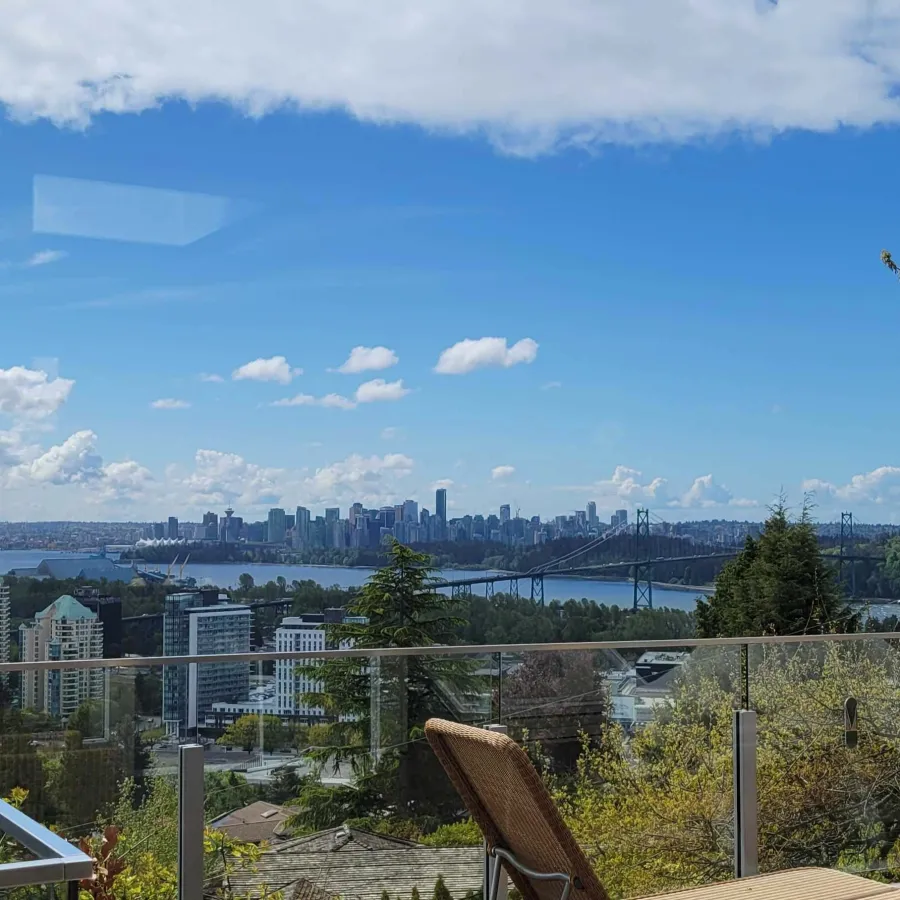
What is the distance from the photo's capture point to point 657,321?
2902 cm

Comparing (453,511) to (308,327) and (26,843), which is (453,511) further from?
(26,843)

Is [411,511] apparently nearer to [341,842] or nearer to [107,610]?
[107,610]

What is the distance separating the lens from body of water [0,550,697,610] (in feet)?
67.6

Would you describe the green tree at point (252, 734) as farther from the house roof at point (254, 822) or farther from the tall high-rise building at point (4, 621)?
the tall high-rise building at point (4, 621)

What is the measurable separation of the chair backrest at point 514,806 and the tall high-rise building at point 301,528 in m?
22.9

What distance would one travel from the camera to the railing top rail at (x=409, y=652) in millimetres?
3400

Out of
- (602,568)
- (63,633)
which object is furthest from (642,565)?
(63,633)

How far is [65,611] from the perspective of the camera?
2003 cm

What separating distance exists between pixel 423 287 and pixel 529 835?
96.3 feet

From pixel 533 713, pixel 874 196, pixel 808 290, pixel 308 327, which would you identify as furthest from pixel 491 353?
pixel 533 713

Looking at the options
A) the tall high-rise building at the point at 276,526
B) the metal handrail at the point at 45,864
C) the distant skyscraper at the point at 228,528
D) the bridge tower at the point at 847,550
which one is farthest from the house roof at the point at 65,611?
the metal handrail at the point at 45,864

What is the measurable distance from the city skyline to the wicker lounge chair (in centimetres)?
1676

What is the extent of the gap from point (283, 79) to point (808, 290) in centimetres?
1335

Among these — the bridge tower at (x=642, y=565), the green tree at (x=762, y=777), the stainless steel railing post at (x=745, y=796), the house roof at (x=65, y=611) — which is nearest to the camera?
the green tree at (x=762, y=777)
